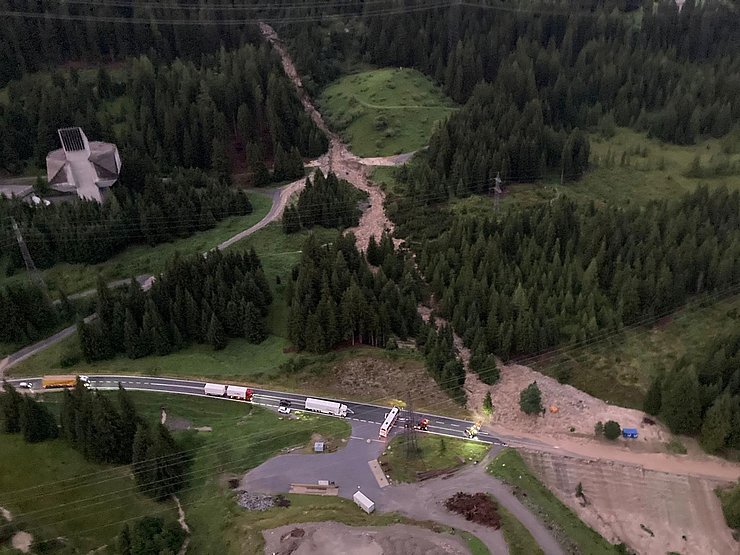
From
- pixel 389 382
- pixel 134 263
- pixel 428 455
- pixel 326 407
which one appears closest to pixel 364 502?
pixel 428 455

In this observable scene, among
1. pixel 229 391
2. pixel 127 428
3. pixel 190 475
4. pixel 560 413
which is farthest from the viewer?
pixel 229 391

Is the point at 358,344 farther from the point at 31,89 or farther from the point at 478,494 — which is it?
the point at 31,89

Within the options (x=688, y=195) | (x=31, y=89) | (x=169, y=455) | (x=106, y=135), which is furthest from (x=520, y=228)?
(x=31, y=89)

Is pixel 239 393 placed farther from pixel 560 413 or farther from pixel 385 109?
pixel 385 109

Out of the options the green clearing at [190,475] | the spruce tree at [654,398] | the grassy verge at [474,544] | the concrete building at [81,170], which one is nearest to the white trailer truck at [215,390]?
the green clearing at [190,475]

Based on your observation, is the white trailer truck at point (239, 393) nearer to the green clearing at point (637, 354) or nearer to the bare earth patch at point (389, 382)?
the bare earth patch at point (389, 382)

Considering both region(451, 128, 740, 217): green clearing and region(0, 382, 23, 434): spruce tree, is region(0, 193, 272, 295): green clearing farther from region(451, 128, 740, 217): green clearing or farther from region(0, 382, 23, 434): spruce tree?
region(451, 128, 740, 217): green clearing
